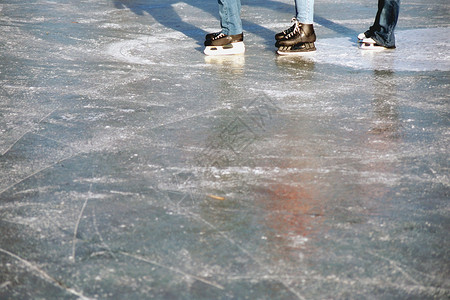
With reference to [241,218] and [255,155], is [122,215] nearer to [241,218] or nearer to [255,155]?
[241,218]

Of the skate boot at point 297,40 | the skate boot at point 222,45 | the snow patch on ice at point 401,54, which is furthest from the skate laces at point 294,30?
the skate boot at point 222,45

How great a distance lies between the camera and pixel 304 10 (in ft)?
19.1

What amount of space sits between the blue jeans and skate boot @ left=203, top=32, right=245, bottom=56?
3.96 ft

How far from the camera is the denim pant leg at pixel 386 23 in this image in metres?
5.79

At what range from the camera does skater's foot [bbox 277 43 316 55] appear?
5.85 m

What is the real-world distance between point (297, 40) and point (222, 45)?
675 mm

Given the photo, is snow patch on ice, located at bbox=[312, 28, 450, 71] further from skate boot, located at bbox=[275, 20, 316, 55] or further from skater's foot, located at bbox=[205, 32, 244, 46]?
skater's foot, located at bbox=[205, 32, 244, 46]

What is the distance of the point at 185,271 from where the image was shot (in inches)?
87.5

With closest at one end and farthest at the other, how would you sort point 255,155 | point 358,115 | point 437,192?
point 437,192 → point 255,155 → point 358,115

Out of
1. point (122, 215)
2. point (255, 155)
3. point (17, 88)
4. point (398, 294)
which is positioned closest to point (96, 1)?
point (17, 88)

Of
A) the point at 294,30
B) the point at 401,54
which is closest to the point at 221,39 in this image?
the point at 294,30

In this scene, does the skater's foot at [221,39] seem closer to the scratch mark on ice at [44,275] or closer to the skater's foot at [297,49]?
the skater's foot at [297,49]

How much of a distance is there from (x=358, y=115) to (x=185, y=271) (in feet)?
6.93

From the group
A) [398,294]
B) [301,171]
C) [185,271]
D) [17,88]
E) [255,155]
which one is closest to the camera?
[398,294]
